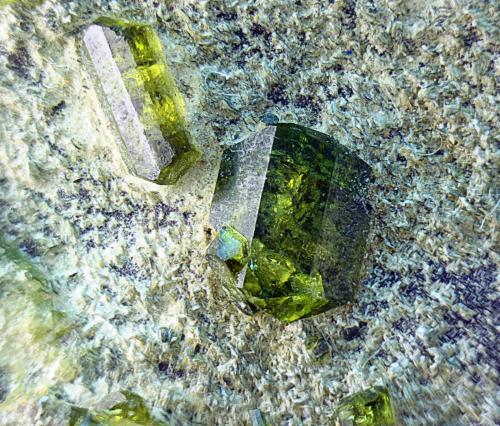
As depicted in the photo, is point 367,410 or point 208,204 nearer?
point 367,410

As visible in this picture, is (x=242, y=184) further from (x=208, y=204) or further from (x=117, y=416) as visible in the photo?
(x=117, y=416)

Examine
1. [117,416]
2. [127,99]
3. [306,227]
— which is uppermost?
[127,99]

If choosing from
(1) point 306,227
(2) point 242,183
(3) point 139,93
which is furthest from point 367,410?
(3) point 139,93

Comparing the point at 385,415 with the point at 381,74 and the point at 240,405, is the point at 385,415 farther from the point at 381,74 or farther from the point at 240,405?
the point at 381,74

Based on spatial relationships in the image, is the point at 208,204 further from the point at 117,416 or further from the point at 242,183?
the point at 117,416

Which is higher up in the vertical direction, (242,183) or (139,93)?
(139,93)

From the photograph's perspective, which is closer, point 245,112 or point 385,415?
point 385,415

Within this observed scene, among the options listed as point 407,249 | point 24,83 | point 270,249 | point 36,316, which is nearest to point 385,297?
point 407,249
